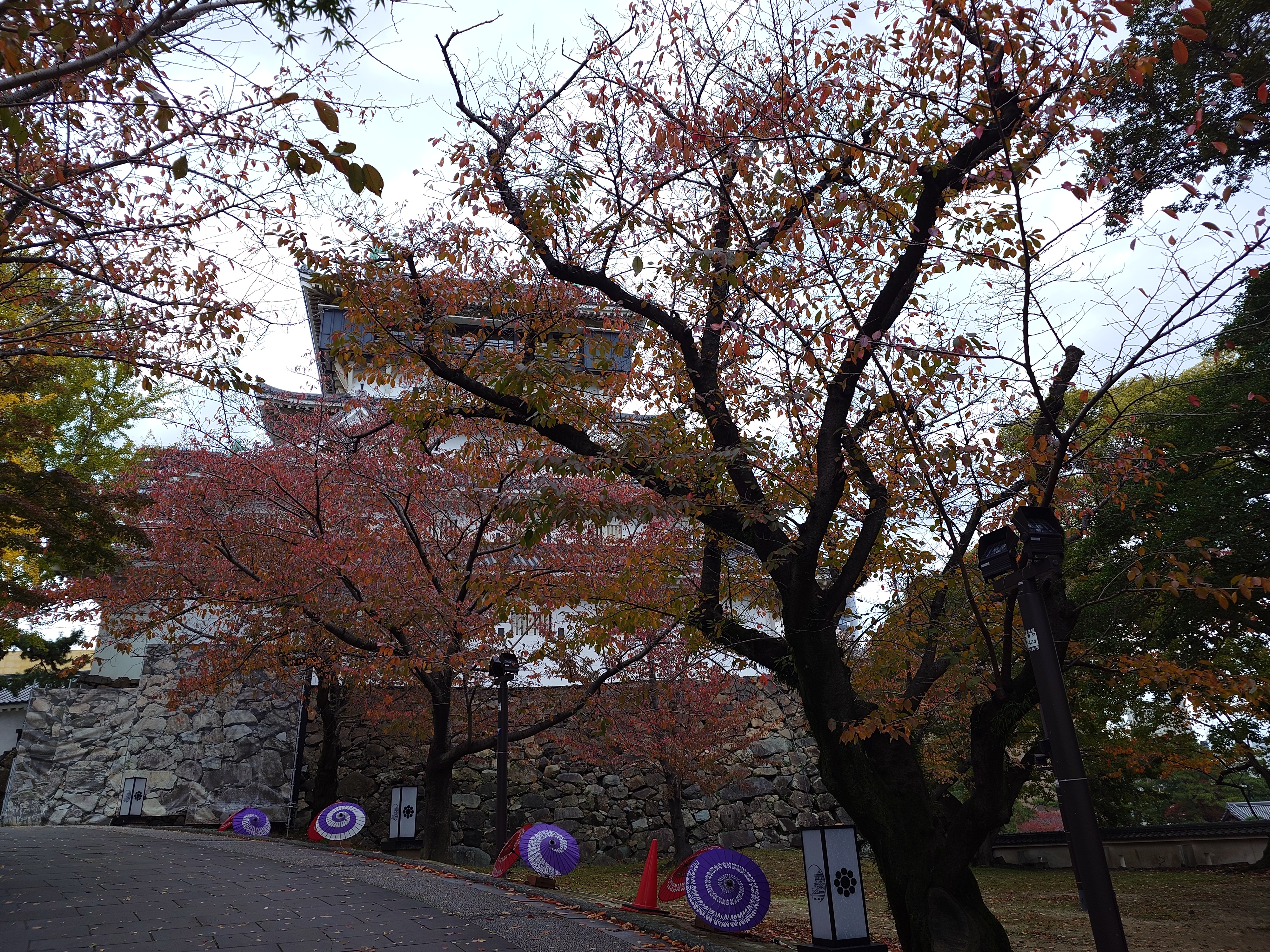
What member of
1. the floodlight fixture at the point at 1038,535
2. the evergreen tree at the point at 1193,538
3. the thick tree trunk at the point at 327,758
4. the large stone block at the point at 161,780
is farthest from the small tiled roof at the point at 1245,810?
the large stone block at the point at 161,780

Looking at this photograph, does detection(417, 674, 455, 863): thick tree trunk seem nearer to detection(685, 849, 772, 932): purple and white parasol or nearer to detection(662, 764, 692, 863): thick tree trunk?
detection(662, 764, 692, 863): thick tree trunk

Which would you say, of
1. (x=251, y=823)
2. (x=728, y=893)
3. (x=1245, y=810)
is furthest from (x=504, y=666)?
(x=1245, y=810)

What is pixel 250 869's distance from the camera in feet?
29.7

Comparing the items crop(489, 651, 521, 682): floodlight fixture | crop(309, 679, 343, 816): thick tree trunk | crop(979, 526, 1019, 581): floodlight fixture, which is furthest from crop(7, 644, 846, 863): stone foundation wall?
crop(979, 526, 1019, 581): floodlight fixture

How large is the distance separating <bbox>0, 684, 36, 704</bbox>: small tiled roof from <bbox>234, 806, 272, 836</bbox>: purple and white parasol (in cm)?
801

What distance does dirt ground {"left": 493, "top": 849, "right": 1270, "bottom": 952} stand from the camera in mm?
9023

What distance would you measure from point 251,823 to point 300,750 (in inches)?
100

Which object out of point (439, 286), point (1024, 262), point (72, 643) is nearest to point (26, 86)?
point (439, 286)

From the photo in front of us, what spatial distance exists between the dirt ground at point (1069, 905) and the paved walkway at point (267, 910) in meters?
3.15

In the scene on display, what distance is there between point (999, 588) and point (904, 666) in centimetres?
417

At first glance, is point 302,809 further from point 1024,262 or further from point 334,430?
point 1024,262

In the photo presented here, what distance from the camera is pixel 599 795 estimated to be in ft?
61.5

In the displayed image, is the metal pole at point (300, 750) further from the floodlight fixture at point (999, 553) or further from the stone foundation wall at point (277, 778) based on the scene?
the floodlight fixture at point (999, 553)

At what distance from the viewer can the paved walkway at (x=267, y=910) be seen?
5707 mm
